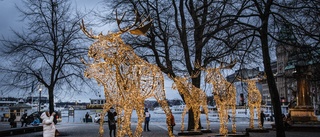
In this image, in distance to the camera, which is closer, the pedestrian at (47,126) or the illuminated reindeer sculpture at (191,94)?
the pedestrian at (47,126)

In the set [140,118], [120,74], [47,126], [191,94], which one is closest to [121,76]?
[120,74]

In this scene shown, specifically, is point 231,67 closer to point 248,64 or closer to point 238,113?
point 248,64

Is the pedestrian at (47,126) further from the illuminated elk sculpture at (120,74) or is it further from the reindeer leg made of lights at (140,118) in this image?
the reindeer leg made of lights at (140,118)

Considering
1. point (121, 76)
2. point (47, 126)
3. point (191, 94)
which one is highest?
point (121, 76)

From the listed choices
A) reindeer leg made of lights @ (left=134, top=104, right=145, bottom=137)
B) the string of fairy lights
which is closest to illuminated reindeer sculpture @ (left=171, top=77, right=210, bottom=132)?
the string of fairy lights

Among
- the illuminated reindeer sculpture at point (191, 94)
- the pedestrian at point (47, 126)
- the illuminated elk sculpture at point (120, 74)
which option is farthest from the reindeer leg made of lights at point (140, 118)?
the illuminated reindeer sculpture at point (191, 94)

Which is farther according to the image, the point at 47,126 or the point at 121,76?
the point at 121,76

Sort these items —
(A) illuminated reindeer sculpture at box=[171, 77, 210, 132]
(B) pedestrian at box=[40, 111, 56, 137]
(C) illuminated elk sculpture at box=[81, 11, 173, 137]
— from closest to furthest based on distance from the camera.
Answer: (B) pedestrian at box=[40, 111, 56, 137] < (C) illuminated elk sculpture at box=[81, 11, 173, 137] < (A) illuminated reindeer sculpture at box=[171, 77, 210, 132]

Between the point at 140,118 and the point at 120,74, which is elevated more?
the point at 120,74

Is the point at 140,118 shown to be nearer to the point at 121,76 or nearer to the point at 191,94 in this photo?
the point at 121,76

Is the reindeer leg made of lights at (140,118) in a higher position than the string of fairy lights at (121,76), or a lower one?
lower

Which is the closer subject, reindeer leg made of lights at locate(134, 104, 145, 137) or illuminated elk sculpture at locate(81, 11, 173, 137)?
illuminated elk sculpture at locate(81, 11, 173, 137)

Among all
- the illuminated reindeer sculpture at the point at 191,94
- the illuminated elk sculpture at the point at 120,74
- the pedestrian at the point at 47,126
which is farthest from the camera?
the illuminated reindeer sculpture at the point at 191,94

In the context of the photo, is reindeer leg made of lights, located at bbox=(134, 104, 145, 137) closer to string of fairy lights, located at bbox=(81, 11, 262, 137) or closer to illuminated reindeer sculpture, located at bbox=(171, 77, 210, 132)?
string of fairy lights, located at bbox=(81, 11, 262, 137)
